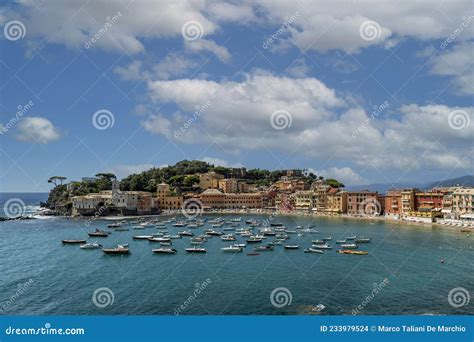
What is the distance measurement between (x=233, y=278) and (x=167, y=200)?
92.7 feet

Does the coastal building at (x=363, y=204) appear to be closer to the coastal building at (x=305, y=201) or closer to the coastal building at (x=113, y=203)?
the coastal building at (x=305, y=201)

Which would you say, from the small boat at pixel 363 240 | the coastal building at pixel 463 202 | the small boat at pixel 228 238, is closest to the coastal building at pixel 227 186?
the coastal building at pixel 463 202

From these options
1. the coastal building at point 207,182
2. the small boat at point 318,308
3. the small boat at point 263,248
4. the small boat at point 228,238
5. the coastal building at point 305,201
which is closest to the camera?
the small boat at point 318,308

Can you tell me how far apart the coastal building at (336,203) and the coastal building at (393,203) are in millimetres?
3209

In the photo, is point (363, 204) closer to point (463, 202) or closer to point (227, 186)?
point (463, 202)

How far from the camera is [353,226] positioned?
2384cm

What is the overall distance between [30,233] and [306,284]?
15332 mm

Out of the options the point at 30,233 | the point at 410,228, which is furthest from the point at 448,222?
the point at 30,233

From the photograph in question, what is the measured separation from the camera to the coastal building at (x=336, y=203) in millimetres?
33344

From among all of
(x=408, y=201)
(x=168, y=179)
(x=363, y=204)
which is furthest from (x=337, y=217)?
(x=168, y=179)

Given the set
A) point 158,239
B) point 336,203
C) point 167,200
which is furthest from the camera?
point 167,200

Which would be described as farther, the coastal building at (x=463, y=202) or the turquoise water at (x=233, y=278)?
the coastal building at (x=463, y=202)

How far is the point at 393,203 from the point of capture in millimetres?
30234

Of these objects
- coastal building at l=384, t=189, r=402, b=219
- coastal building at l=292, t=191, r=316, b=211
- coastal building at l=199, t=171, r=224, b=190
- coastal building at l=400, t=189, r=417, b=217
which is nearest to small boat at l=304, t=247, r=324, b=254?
coastal building at l=384, t=189, r=402, b=219
